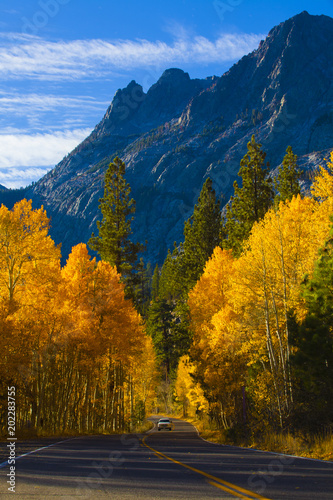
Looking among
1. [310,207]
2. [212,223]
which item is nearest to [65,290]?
[310,207]

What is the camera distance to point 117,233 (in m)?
39.7

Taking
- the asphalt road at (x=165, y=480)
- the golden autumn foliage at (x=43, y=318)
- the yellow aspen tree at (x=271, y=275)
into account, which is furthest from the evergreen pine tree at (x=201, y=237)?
the asphalt road at (x=165, y=480)

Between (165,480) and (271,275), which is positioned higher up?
(271,275)

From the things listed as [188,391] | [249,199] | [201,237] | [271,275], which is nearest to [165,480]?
[271,275]

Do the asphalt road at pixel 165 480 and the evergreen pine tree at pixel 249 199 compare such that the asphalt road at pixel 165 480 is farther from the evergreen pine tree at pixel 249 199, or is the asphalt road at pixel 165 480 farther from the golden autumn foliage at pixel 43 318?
the evergreen pine tree at pixel 249 199

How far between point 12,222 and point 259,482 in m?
19.8

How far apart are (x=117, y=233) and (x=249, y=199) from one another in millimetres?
11586

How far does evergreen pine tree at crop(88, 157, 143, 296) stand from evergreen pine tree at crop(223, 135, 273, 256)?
828 cm

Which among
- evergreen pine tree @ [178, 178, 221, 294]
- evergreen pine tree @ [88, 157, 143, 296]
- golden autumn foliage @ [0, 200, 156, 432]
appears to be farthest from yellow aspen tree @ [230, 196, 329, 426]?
evergreen pine tree @ [178, 178, 221, 294]

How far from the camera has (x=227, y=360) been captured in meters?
28.6

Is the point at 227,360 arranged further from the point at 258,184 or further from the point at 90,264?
the point at 258,184

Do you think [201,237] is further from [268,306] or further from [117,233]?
[268,306]

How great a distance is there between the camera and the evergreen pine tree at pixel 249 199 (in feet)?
126

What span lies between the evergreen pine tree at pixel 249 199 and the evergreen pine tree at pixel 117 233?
8275 mm
